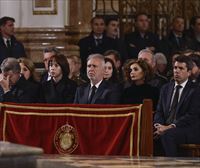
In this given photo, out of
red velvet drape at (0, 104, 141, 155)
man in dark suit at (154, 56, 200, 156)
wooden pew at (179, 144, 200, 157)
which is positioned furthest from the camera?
man in dark suit at (154, 56, 200, 156)

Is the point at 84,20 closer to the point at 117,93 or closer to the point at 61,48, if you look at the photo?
the point at 61,48

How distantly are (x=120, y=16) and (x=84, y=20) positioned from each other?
1.48m

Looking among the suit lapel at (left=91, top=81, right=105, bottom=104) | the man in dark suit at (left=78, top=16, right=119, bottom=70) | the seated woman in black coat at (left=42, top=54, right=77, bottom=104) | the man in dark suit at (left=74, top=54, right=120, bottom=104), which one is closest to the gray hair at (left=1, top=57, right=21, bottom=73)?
the seated woman in black coat at (left=42, top=54, right=77, bottom=104)

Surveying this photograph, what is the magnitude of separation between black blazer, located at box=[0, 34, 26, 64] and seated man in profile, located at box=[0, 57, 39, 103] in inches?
97.6

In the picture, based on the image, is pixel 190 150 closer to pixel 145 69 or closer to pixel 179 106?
pixel 179 106

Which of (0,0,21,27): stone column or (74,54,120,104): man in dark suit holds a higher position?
(0,0,21,27): stone column

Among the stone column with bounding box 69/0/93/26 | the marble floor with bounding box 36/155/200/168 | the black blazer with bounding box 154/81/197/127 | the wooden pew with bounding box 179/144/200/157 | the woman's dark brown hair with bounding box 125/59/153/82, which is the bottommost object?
the wooden pew with bounding box 179/144/200/157

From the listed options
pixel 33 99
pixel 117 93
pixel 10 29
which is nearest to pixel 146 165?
pixel 117 93

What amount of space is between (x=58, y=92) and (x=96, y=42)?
3720 millimetres

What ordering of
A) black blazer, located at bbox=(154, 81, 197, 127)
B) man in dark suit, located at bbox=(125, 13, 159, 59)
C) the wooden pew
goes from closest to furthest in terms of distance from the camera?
the wooden pew
black blazer, located at bbox=(154, 81, 197, 127)
man in dark suit, located at bbox=(125, 13, 159, 59)

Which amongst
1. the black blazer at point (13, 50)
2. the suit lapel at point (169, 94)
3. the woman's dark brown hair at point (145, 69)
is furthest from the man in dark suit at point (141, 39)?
the suit lapel at point (169, 94)

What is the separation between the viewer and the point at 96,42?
13.4 metres

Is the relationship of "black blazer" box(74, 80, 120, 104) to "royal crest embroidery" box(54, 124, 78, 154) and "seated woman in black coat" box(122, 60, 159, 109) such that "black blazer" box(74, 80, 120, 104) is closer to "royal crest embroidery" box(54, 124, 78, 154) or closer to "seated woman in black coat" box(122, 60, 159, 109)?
"seated woman in black coat" box(122, 60, 159, 109)

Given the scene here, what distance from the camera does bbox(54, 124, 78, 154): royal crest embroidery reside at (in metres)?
7.86
